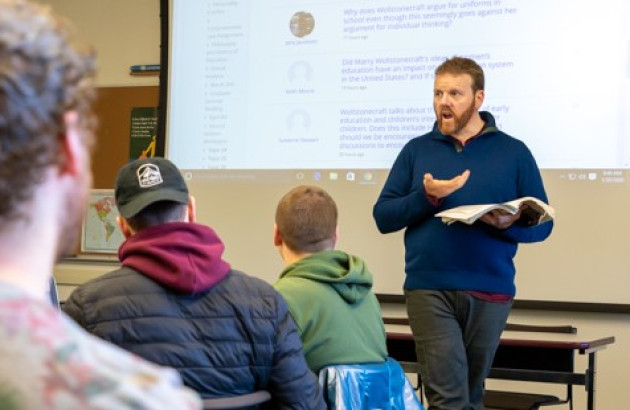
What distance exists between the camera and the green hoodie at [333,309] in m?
2.11

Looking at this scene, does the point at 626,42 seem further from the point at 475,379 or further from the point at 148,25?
the point at 148,25

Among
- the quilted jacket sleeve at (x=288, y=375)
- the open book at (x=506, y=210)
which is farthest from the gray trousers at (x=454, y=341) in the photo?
Result: the quilted jacket sleeve at (x=288, y=375)

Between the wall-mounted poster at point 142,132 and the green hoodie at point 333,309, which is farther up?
the wall-mounted poster at point 142,132

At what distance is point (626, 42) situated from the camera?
12.3 feet

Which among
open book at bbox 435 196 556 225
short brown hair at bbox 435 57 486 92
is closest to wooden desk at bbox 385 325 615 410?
open book at bbox 435 196 556 225

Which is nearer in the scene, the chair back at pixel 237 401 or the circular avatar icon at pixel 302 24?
the chair back at pixel 237 401

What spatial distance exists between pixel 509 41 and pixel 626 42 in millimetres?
499

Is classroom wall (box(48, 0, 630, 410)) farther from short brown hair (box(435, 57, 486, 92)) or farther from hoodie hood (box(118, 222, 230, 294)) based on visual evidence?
hoodie hood (box(118, 222, 230, 294))

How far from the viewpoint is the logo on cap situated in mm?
1876

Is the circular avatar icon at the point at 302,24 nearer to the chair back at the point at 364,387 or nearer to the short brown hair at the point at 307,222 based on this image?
the short brown hair at the point at 307,222

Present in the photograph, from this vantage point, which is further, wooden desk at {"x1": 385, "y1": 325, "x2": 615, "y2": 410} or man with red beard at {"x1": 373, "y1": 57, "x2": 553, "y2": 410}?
wooden desk at {"x1": 385, "y1": 325, "x2": 615, "y2": 410}

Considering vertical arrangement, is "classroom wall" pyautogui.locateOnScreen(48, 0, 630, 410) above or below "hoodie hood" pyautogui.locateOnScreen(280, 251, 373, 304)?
above

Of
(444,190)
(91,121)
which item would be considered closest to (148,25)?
(444,190)

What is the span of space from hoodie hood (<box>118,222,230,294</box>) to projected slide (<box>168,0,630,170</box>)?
2.44m
